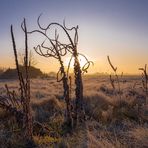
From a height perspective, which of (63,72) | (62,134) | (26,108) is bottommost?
(62,134)

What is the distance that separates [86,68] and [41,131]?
2044mm

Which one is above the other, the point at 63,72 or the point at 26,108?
the point at 63,72

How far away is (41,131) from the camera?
11367 mm

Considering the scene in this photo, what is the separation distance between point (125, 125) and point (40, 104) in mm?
6271

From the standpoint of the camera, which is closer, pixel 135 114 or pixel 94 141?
pixel 94 141

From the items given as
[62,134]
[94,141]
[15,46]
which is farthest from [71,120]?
[94,141]

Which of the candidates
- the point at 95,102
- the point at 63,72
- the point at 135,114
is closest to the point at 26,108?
the point at 63,72

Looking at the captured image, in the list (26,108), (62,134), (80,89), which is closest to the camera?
(26,108)

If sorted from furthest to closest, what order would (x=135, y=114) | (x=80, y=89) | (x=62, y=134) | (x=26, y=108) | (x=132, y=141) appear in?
(x=135, y=114) → (x=80, y=89) → (x=62, y=134) → (x=26, y=108) → (x=132, y=141)

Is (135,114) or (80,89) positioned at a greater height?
(80,89)

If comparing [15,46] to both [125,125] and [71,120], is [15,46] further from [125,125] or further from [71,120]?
[125,125]

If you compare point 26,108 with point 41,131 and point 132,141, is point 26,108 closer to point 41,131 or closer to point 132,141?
point 41,131

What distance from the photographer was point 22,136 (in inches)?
405

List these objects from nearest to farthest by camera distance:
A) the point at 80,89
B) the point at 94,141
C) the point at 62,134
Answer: the point at 94,141
the point at 62,134
the point at 80,89
